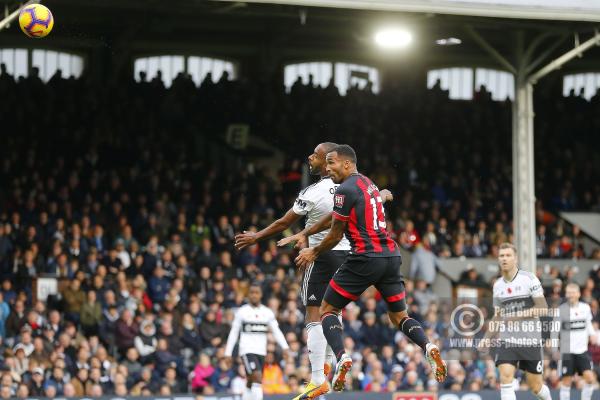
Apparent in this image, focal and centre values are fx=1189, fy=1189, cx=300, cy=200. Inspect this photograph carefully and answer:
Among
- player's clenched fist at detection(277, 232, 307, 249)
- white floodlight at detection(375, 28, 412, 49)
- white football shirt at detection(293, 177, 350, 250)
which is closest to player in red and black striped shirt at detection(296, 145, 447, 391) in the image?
player's clenched fist at detection(277, 232, 307, 249)

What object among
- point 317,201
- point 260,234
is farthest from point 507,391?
point 260,234

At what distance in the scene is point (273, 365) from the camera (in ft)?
67.2

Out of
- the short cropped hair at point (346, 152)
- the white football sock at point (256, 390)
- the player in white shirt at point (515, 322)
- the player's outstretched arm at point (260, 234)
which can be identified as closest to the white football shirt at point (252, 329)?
the white football sock at point (256, 390)

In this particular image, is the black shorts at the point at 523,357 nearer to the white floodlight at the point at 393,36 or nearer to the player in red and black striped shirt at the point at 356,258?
the player in red and black striped shirt at the point at 356,258

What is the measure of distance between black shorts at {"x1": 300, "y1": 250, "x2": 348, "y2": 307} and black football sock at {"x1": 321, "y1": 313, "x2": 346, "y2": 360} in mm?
A: 814

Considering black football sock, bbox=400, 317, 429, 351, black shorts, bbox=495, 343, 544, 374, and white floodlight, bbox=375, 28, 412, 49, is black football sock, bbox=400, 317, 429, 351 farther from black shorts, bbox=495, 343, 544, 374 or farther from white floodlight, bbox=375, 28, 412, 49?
white floodlight, bbox=375, 28, 412, 49

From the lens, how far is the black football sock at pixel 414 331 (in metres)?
11.4

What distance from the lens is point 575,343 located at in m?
18.5

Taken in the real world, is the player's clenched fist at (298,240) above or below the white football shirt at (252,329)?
above

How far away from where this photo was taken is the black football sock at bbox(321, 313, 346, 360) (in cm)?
1148

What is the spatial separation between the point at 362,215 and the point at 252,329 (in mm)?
7188

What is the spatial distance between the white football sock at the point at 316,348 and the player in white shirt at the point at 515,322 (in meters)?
2.52

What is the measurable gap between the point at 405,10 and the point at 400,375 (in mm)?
6465

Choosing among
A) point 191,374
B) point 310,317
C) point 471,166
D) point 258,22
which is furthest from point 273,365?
point 258,22
